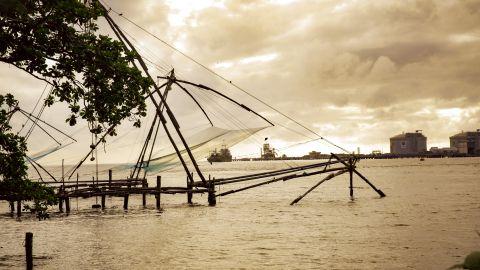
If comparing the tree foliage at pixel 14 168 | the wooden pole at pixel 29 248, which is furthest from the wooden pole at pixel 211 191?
the tree foliage at pixel 14 168

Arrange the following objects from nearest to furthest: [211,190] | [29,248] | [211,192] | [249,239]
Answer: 1. [29,248]
2. [249,239]
3. [211,190]
4. [211,192]

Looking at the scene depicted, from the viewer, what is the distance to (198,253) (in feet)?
52.9

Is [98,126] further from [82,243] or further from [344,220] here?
[344,220]

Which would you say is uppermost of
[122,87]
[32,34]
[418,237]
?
[32,34]

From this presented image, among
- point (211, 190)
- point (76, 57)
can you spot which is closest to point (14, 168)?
point (76, 57)

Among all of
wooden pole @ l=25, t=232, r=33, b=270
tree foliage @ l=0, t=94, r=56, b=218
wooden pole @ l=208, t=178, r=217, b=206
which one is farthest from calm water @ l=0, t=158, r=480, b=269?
tree foliage @ l=0, t=94, r=56, b=218

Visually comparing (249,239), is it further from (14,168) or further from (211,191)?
(14,168)

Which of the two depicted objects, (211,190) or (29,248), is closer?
(29,248)

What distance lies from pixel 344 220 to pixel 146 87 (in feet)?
58.8

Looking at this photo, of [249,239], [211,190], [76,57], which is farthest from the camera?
[211,190]

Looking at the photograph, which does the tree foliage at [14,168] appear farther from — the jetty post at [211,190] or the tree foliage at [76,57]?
the jetty post at [211,190]

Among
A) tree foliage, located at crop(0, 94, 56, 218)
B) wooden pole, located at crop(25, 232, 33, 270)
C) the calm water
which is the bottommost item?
the calm water

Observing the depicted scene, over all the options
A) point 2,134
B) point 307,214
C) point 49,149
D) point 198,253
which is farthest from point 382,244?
point 49,149

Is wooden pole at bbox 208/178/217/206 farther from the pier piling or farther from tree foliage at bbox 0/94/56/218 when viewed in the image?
tree foliage at bbox 0/94/56/218
